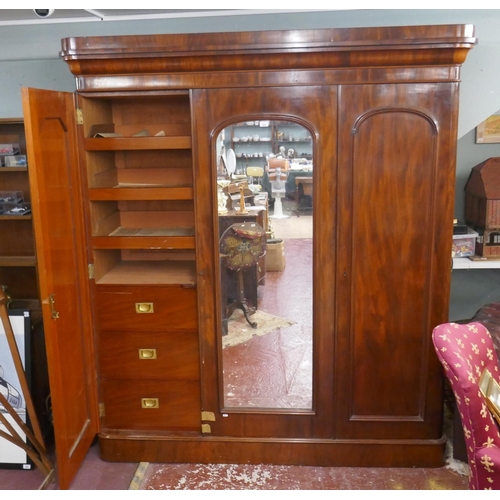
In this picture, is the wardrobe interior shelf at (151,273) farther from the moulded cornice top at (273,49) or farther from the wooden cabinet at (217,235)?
the moulded cornice top at (273,49)

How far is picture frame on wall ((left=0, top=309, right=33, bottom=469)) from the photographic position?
7.98 ft

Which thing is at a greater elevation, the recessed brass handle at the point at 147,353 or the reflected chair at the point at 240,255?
the reflected chair at the point at 240,255

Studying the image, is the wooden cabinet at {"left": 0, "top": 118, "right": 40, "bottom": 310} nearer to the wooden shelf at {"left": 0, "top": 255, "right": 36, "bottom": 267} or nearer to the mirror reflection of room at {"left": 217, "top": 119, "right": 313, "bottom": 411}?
the wooden shelf at {"left": 0, "top": 255, "right": 36, "bottom": 267}

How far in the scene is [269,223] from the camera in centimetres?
219

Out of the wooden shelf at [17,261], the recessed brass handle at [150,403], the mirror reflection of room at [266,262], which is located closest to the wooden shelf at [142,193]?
the mirror reflection of room at [266,262]

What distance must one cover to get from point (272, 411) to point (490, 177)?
61.7 inches

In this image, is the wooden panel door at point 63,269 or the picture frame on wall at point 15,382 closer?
the wooden panel door at point 63,269

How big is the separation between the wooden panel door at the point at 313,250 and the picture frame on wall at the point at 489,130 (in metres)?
1.20

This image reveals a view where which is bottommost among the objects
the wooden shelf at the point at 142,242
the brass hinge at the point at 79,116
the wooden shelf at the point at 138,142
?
the wooden shelf at the point at 142,242

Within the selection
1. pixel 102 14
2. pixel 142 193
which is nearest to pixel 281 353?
pixel 142 193

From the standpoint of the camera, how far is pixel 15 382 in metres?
2.47

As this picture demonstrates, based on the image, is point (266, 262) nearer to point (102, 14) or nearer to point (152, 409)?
point (152, 409)

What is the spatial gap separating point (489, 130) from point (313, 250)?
136 cm

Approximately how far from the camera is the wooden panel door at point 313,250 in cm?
210
